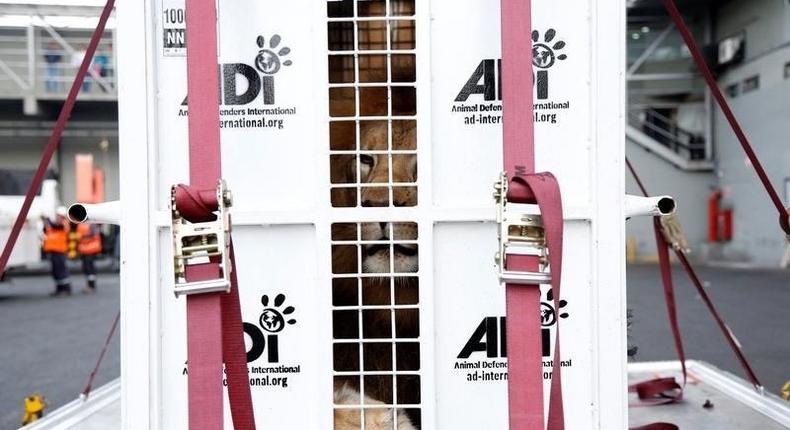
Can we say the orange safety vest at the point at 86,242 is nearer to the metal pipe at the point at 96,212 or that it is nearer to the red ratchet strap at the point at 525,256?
the metal pipe at the point at 96,212

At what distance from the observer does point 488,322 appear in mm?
1693

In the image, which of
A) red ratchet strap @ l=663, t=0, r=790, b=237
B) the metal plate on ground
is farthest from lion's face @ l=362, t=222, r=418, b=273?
the metal plate on ground

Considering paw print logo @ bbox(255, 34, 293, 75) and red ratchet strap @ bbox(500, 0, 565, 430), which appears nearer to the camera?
red ratchet strap @ bbox(500, 0, 565, 430)

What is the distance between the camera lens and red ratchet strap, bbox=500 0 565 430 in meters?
1.33

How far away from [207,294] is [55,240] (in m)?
12.1

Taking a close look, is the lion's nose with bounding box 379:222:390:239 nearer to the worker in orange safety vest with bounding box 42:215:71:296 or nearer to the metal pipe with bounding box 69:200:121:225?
the metal pipe with bounding box 69:200:121:225

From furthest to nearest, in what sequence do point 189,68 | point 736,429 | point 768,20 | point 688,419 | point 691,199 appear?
point 691,199
point 768,20
point 688,419
point 736,429
point 189,68

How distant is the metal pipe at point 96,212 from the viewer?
67.3 inches

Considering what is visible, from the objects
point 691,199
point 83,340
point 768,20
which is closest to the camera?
point 83,340

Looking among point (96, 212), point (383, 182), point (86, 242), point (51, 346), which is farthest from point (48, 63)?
point (383, 182)

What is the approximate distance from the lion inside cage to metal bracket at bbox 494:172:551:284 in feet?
1.16

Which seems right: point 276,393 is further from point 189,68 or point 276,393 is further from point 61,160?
point 61,160

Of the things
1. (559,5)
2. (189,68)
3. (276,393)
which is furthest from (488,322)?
(189,68)

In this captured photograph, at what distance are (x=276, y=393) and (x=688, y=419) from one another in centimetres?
216
